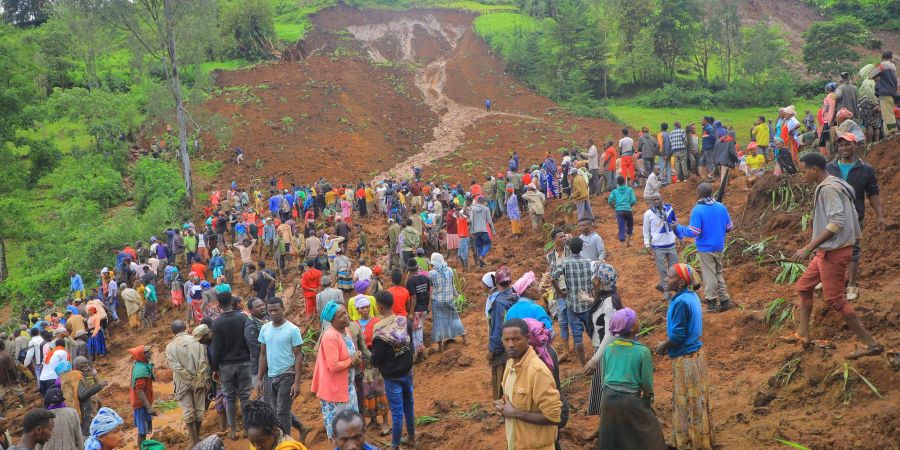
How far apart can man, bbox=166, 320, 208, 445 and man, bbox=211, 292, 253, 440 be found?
0.74ft

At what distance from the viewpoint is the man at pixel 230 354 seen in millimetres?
7344

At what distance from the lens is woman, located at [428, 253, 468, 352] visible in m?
9.62

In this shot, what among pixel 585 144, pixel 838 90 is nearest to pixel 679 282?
pixel 838 90

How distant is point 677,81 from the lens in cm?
4672

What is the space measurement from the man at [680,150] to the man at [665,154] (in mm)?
105

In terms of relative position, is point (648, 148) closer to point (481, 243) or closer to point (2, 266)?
point (481, 243)

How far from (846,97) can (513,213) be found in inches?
302

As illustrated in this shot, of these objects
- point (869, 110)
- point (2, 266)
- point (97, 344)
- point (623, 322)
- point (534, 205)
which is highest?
point (869, 110)

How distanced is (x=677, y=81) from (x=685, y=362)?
4567 centimetres

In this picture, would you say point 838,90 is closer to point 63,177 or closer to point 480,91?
point 63,177

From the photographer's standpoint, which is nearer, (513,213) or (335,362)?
(335,362)

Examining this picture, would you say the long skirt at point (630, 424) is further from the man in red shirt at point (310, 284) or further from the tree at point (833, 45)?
the tree at point (833, 45)

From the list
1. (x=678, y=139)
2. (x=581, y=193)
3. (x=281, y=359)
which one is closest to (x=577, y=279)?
(x=281, y=359)

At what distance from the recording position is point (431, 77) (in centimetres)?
4962
